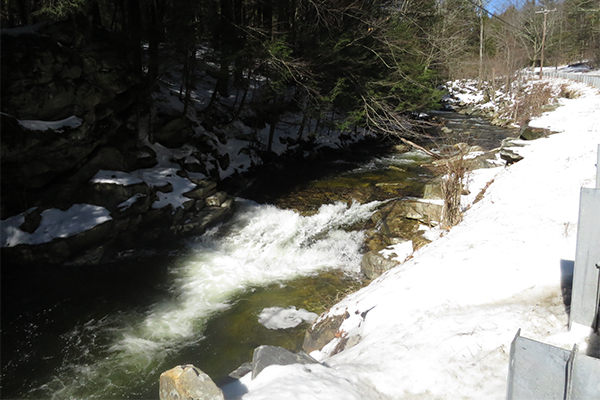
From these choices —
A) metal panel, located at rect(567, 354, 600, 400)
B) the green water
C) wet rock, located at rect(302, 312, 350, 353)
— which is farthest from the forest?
metal panel, located at rect(567, 354, 600, 400)

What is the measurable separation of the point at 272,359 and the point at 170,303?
3922 millimetres

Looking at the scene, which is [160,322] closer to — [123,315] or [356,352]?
[123,315]

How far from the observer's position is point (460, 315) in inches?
135

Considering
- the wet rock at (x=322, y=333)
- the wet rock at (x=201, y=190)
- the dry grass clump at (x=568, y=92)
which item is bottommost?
the wet rock at (x=322, y=333)

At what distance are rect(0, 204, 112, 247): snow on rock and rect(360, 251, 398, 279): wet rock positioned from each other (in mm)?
5479

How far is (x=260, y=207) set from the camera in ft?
33.7

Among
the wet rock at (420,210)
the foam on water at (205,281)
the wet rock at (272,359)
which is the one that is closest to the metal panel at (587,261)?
the wet rock at (272,359)

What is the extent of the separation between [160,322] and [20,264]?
3.45m

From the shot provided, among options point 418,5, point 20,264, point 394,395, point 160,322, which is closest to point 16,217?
point 20,264

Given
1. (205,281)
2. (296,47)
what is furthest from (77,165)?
(296,47)

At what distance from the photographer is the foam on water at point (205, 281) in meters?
4.95

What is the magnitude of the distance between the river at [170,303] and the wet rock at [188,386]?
7.86 feet

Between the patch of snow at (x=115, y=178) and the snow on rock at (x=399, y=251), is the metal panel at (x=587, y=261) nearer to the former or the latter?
the snow on rock at (x=399, y=251)

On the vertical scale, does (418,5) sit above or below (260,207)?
above
